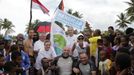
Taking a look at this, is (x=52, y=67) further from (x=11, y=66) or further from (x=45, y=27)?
(x=11, y=66)

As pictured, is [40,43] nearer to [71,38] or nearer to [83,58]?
[71,38]

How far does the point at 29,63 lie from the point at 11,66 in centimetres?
349

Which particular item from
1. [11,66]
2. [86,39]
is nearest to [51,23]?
[86,39]

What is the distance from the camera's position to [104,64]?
12258 mm

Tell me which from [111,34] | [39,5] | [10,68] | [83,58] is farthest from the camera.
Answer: [39,5]

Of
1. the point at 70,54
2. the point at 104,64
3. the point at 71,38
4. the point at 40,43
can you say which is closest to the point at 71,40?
the point at 71,38

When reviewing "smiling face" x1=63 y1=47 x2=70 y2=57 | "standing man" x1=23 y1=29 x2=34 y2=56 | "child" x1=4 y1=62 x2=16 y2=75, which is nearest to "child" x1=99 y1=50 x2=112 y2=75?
"smiling face" x1=63 y1=47 x2=70 y2=57

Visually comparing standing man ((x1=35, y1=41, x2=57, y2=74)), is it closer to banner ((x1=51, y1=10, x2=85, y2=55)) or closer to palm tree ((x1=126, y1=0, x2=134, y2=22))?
banner ((x1=51, y1=10, x2=85, y2=55))

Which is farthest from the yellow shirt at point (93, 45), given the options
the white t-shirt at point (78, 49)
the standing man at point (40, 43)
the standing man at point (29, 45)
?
the standing man at point (29, 45)

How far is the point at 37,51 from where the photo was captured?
13.1 m

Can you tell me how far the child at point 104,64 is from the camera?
478 inches

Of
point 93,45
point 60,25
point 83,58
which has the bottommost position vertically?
point 83,58

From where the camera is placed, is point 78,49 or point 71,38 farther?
point 78,49

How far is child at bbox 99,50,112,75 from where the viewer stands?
39.9ft
